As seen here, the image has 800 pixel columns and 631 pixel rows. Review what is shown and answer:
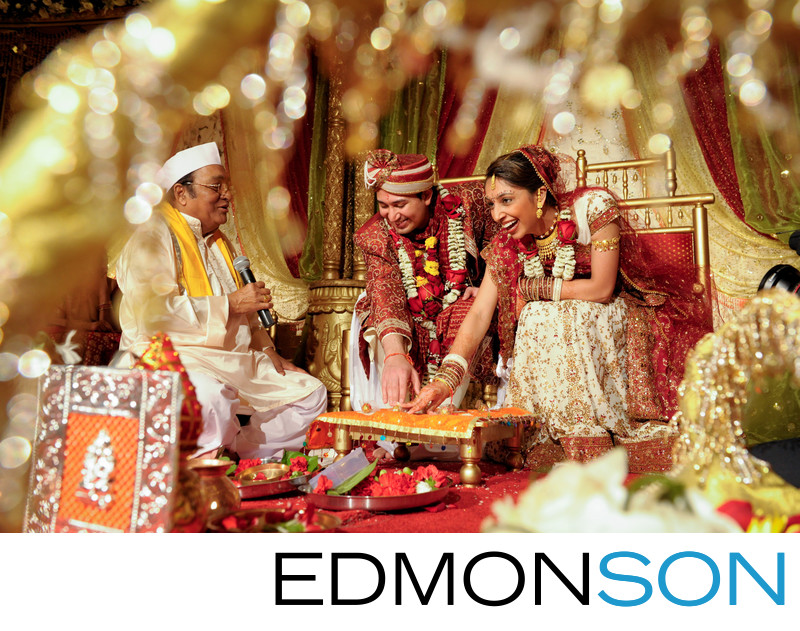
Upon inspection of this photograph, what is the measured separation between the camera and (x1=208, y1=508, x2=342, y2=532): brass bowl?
0.95m

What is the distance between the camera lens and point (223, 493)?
3.55 feet

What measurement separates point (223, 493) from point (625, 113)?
12.3 ft

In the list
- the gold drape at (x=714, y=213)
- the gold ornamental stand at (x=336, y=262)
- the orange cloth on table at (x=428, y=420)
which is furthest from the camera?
the gold ornamental stand at (x=336, y=262)

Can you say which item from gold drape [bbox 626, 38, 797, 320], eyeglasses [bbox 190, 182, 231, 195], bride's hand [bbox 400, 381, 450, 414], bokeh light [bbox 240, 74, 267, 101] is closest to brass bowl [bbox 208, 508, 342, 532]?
bokeh light [bbox 240, 74, 267, 101]

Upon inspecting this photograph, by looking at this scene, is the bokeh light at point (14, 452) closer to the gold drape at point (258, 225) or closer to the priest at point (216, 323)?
the priest at point (216, 323)

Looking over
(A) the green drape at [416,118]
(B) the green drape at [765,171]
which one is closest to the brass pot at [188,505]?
(A) the green drape at [416,118]

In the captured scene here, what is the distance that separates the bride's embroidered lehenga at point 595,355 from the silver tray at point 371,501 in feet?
2.10

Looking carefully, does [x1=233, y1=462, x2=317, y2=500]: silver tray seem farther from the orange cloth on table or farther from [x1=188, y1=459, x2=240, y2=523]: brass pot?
[x1=188, y1=459, x2=240, y2=523]: brass pot

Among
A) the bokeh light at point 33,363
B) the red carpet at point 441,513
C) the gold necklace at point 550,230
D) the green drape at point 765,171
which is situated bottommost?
the red carpet at point 441,513

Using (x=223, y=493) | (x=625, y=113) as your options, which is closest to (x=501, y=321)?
(x=223, y=493)

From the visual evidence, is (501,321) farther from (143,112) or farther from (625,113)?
(625,113)

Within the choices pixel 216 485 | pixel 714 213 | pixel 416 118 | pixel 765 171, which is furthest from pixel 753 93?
pixel 216 485

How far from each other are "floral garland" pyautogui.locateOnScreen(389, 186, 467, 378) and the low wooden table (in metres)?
0.63

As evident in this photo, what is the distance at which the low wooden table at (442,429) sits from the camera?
1.82 meters
